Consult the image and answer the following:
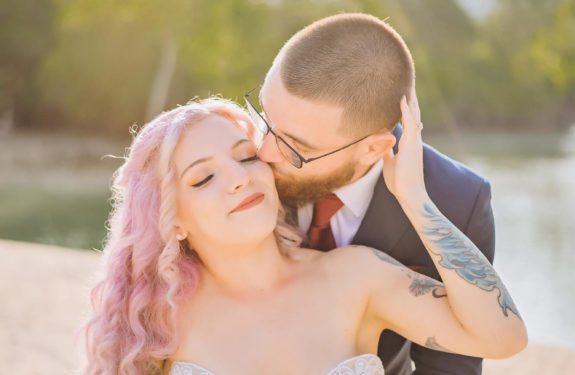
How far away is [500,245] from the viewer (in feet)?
49.9

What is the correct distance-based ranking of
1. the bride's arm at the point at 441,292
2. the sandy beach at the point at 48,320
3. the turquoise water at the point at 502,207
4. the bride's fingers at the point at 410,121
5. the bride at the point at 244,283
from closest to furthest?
the bride's arm at the point at 441,292, the bride at the point at 244,283, the bride's fingers at the point at 410,121, the sandy beach at the point at 48,320, the turquoise water at the point at 502,207

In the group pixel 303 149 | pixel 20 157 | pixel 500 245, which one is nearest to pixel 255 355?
pixel 303 149

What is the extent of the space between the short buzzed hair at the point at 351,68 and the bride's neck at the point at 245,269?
28.6 inches

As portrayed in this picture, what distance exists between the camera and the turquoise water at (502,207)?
459 inches

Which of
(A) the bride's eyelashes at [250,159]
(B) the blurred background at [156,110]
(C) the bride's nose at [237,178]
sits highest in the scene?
(B) the blurred background at [156,110]

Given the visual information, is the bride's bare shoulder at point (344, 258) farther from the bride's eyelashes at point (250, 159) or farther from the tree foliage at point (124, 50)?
the tree foliage at point (124, 50)

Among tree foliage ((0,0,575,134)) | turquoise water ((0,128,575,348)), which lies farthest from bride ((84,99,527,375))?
tree foliage ((0,0,575,134))

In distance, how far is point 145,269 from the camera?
120 inches

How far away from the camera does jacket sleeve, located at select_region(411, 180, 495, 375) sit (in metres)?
3.20

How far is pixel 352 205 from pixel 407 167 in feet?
1.75

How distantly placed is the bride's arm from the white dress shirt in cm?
32

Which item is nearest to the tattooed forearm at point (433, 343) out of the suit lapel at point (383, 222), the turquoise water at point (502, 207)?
the suit lapel at point (383, 222)

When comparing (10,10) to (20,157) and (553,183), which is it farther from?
(553,183)

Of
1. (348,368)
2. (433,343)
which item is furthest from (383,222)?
(348,368)
